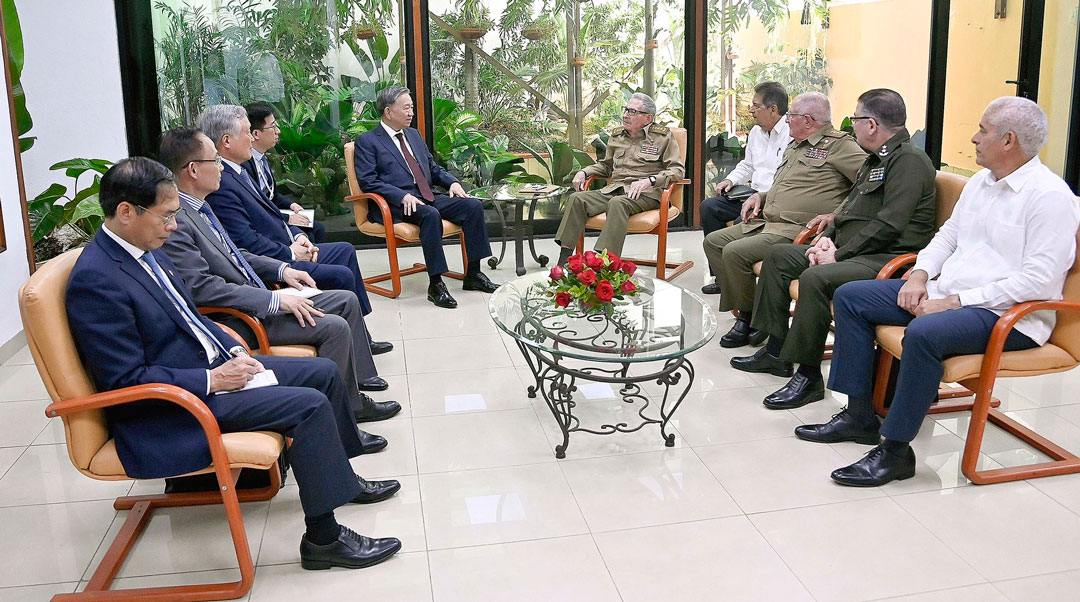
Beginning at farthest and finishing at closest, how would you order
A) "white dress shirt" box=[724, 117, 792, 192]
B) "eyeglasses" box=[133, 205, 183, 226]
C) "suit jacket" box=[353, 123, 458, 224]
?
"suit jacket" box=[353, 123, 458, 224] < "white dress shirt" box=[724, 117, 792, 192] < "eyeglasses" box=[133, 205, 183, 226]

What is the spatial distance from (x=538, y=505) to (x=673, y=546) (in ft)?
1.76

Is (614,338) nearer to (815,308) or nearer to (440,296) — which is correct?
(815,308)

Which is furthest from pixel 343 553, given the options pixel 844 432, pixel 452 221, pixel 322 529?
pixel 452 221

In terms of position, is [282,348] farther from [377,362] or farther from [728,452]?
[728,452]

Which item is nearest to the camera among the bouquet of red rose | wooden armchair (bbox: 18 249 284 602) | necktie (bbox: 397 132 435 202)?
wooden armchair (bbox: 18 249 284 602)

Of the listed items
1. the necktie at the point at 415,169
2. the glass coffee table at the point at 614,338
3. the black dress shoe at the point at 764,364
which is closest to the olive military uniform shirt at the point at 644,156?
the necktie at the point at 415,169

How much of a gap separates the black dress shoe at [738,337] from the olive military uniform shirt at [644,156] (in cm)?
147

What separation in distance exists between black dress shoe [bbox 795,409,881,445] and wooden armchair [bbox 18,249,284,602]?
217 centimetres

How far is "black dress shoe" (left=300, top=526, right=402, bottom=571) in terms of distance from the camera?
9.78 ft

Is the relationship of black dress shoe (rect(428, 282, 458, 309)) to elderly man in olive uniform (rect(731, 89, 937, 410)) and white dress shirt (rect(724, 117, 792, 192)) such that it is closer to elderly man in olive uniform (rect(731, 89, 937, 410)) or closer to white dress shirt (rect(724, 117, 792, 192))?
white dress shirt (rect(724, 117, 792, 192))

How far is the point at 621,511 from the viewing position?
3.35 m

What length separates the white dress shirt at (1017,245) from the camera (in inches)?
134

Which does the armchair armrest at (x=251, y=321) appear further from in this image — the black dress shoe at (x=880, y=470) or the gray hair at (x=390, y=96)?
the gray hair at (x=390, y=96)

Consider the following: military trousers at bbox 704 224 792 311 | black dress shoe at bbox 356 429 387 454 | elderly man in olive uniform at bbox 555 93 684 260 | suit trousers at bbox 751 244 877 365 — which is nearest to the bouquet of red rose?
suit trousers at bbox 751 244 877 365
